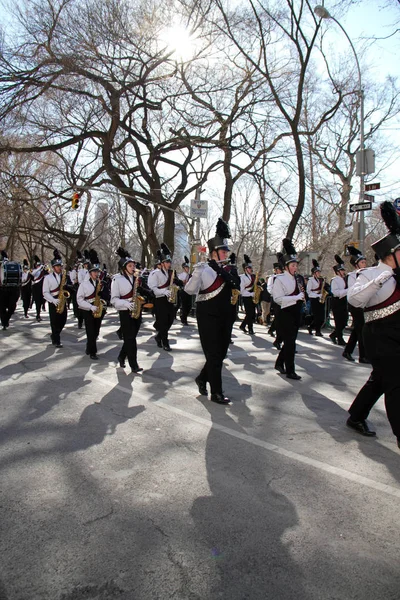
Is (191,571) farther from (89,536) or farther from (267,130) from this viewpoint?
(267,130)

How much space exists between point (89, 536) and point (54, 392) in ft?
13.0

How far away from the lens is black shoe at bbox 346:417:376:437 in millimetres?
5109

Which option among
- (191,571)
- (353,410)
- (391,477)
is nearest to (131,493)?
(191,571)

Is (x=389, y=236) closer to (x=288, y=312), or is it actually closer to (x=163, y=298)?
(x=288, y=312)

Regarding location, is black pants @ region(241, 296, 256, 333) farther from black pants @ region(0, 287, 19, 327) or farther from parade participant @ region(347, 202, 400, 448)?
parade participant @ region(347, 202, 400, 448)

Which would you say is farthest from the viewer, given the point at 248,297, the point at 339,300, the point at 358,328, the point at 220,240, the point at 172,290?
the point at 248,297

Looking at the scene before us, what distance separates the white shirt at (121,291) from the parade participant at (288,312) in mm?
2526

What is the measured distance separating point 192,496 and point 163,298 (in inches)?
314

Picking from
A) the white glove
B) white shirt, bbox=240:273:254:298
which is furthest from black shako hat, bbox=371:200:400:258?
white shirt, bbox=240:273:254:298

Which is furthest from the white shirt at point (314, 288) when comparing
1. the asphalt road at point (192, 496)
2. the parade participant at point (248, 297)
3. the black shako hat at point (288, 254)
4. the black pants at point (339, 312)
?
the asphalt road at point (192, 496)

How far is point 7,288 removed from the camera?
1452 centimetres

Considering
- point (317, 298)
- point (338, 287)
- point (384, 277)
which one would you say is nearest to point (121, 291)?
point (384, 277)

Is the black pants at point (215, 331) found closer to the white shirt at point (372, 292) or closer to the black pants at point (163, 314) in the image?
the white shirt at point (372, 292)

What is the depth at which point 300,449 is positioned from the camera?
15.4 ft
